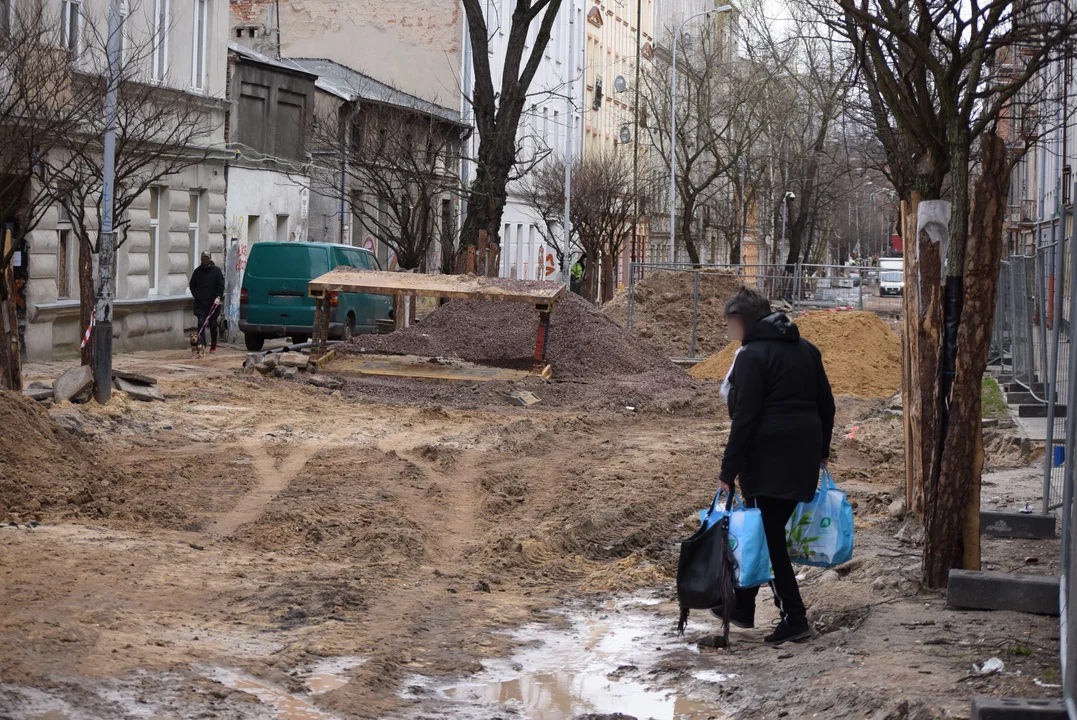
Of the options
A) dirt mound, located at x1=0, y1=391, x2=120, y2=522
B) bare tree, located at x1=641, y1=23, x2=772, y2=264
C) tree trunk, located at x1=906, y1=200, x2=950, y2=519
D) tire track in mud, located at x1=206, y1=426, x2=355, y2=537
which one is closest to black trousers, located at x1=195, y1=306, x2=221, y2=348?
tire track in mud, located at x1=206, y1=426, x2=355, y2=537

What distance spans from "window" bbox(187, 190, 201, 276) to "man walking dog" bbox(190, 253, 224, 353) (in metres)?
2.41

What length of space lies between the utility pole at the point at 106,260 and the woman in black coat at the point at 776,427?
33.6 feet

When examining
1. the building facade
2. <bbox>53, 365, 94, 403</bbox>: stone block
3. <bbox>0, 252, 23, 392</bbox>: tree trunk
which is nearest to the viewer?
<bbox>0, 252, 23, 392</bbox>: tree trunk

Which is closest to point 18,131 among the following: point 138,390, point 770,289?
point 138,390

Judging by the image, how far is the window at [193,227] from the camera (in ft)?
89.1

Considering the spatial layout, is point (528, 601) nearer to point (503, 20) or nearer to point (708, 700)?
point (708, 700)

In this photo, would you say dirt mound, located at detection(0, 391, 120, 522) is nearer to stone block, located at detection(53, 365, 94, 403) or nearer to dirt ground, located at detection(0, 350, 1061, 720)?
dirt ground, located at detection(0, 350, 1061, 720)

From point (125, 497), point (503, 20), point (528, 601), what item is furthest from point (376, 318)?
point (503, 20)

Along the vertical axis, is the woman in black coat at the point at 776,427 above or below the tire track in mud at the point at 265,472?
above

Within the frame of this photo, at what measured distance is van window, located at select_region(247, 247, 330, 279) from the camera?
25453 millimetres

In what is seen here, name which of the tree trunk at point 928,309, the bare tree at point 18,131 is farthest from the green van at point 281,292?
the tree trunk at point 928,309

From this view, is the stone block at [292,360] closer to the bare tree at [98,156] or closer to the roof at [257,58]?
the bare tree at [98,156]

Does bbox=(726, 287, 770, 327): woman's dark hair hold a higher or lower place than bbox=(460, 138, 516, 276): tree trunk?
lower

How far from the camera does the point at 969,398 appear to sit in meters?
7.09
